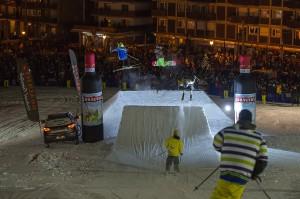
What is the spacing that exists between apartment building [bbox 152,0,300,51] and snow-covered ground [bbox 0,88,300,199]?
30813 mm

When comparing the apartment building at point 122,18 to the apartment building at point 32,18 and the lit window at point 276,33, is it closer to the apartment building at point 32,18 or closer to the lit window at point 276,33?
the apartment building at point 32,18

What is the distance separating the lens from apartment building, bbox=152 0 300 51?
53.4 metres

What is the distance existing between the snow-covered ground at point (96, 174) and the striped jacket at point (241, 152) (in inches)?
257

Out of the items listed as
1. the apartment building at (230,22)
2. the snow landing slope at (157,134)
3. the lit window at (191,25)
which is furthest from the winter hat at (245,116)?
the lit window at (191,25)

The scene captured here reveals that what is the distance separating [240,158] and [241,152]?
72 millimetres

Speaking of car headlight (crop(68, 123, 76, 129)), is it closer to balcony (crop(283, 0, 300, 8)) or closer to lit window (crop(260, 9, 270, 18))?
balcony (crop(283, 0, 300, 8))

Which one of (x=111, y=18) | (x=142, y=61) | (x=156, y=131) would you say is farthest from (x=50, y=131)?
(x=111, y=18)

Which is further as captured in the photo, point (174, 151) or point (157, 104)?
point (157, 104)

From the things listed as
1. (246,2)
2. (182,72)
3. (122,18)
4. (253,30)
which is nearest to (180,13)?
(122,18)

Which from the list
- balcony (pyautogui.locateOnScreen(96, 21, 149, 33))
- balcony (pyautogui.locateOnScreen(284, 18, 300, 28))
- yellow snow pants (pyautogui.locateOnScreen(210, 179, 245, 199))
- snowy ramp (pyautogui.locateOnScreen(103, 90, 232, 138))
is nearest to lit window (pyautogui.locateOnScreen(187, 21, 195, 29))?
balcony (pyautogui.locateOnScreen(96, 21, 149, 33))

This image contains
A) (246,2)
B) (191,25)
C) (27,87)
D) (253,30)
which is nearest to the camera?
(27,87)

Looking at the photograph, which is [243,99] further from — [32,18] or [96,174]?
[32,18]

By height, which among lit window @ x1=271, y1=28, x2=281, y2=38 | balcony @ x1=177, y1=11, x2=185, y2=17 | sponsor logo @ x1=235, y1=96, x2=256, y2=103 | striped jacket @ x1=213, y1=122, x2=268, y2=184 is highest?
balcony @ x1=177, y1=11, x2=185, y2=17

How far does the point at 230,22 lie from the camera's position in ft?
190
